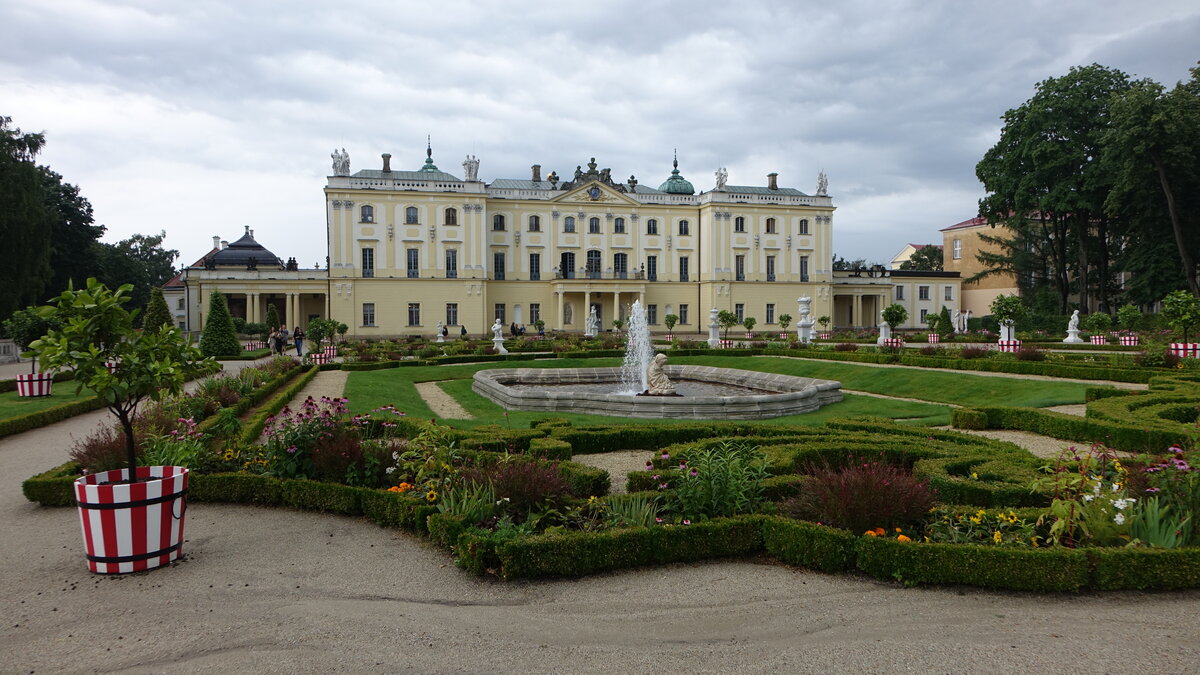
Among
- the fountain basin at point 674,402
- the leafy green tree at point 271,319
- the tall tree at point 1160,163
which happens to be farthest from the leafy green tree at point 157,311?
the tall tree at point 1160,163

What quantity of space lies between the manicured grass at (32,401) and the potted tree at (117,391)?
888cm

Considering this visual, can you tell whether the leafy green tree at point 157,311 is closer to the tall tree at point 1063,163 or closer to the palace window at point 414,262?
the palace window at point 414,262

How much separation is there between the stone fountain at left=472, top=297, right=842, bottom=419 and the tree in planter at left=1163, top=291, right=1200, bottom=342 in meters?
8.08

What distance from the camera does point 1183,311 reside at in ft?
54.1

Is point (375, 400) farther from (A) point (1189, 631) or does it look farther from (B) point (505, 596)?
(A) point (1189, 631)

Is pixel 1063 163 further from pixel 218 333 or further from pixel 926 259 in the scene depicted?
pixel 218 333

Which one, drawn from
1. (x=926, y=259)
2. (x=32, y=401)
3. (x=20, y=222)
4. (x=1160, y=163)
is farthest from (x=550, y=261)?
(x=926, y=259)

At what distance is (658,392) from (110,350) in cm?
1080

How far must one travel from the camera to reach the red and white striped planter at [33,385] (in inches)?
582

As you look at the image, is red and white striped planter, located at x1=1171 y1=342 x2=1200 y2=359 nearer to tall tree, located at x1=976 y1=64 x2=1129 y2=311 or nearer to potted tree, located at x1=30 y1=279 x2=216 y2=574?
potted tree, located at x1=30 y1=279 x2=216 y2=574

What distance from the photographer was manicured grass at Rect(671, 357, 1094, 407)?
13.7 meters

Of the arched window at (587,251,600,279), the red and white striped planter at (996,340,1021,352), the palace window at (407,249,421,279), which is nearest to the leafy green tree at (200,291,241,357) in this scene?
the palace window at (407,249,421,279)

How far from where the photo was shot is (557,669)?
3.74 metres

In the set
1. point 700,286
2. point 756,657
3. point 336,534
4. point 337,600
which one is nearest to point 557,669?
point 756,657
